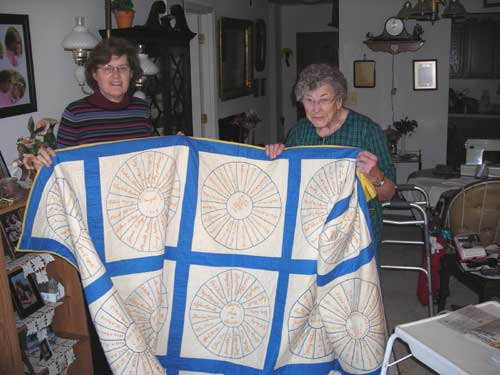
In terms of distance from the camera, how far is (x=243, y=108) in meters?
5.99

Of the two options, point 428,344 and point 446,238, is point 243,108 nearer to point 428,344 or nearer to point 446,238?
point 446,238

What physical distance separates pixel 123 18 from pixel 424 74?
135 inches

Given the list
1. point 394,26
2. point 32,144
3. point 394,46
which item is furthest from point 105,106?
point 394,46

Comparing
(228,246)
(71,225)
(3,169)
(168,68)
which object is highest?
(168,68)

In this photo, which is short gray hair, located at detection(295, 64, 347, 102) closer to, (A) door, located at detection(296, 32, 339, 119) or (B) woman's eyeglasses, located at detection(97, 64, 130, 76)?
(B) woman's eyeglasses, located at detection(97, 64, 130, 76)

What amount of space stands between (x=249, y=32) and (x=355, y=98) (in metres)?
1.41

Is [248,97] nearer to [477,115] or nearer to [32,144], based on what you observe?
[477,115]

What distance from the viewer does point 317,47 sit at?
7.66 meters

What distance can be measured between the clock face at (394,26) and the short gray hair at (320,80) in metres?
3.37

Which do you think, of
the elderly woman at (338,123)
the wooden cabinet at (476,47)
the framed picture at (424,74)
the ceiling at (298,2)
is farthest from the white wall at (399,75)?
the elderly woman at (338,123)

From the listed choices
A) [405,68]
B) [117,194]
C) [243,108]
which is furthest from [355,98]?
[117,194]

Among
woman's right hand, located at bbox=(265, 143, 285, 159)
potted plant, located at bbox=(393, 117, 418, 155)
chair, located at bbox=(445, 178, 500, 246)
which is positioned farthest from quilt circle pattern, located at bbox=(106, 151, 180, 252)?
potted plant, located at bbox=(393, 117, 418, 155)

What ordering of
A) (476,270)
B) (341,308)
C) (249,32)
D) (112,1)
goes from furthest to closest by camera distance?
(249,32) → (112,1) → (476,270) → (341,308)

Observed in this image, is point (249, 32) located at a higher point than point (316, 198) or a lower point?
higher
